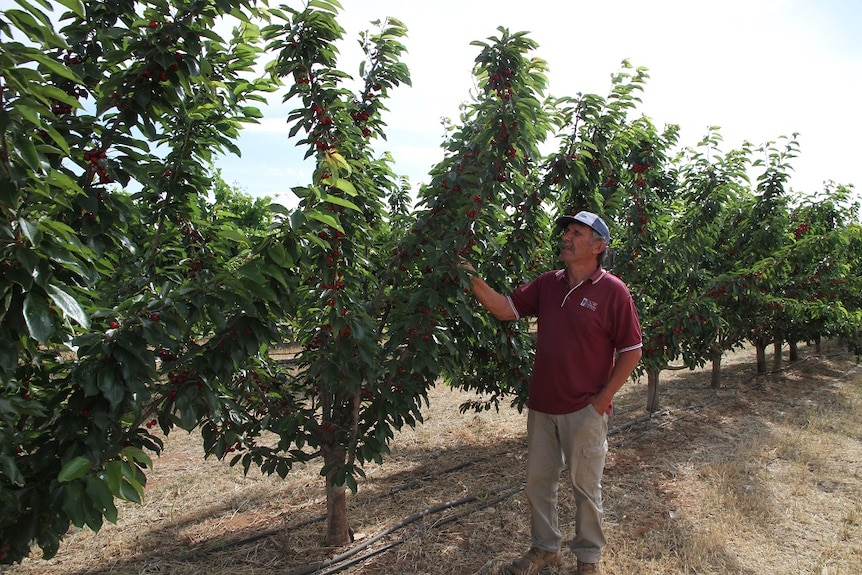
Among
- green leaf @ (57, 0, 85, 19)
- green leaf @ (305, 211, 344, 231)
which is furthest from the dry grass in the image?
green leaf @ (57, 0, 85, 19)

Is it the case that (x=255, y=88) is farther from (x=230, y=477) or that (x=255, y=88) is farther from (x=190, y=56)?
(x=230, y=477)

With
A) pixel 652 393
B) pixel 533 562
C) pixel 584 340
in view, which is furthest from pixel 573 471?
pixel 652 393

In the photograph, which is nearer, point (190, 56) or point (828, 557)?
point (190, 56)

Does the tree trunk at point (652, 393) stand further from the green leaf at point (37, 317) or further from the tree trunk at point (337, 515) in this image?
the green leaf at point (37, 317)

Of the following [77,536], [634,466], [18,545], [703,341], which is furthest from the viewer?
[703,341]

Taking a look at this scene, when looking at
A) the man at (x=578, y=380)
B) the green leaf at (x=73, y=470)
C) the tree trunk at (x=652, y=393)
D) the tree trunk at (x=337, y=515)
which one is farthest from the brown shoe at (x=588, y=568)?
the tree trunk at (x=652, y=393)

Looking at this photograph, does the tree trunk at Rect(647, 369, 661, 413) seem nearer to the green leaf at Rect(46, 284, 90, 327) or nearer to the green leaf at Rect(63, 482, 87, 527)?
the green leaf at Rect(63, 482, 87, 527)

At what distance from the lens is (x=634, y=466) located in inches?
206

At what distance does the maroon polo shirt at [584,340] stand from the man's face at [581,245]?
0.11 meters

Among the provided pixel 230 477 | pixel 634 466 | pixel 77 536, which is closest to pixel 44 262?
pixel 77 536

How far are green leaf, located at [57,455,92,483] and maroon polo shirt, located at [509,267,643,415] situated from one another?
2213mm

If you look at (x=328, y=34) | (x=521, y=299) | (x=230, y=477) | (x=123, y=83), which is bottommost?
(x=230, y=477)

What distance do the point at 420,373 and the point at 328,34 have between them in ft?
6.15

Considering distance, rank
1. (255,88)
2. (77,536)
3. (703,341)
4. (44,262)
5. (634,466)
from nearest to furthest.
Result: 1. (44,262)
2. (255,88)
3. (77,536)
4. (634,466)
5. (703,341)
